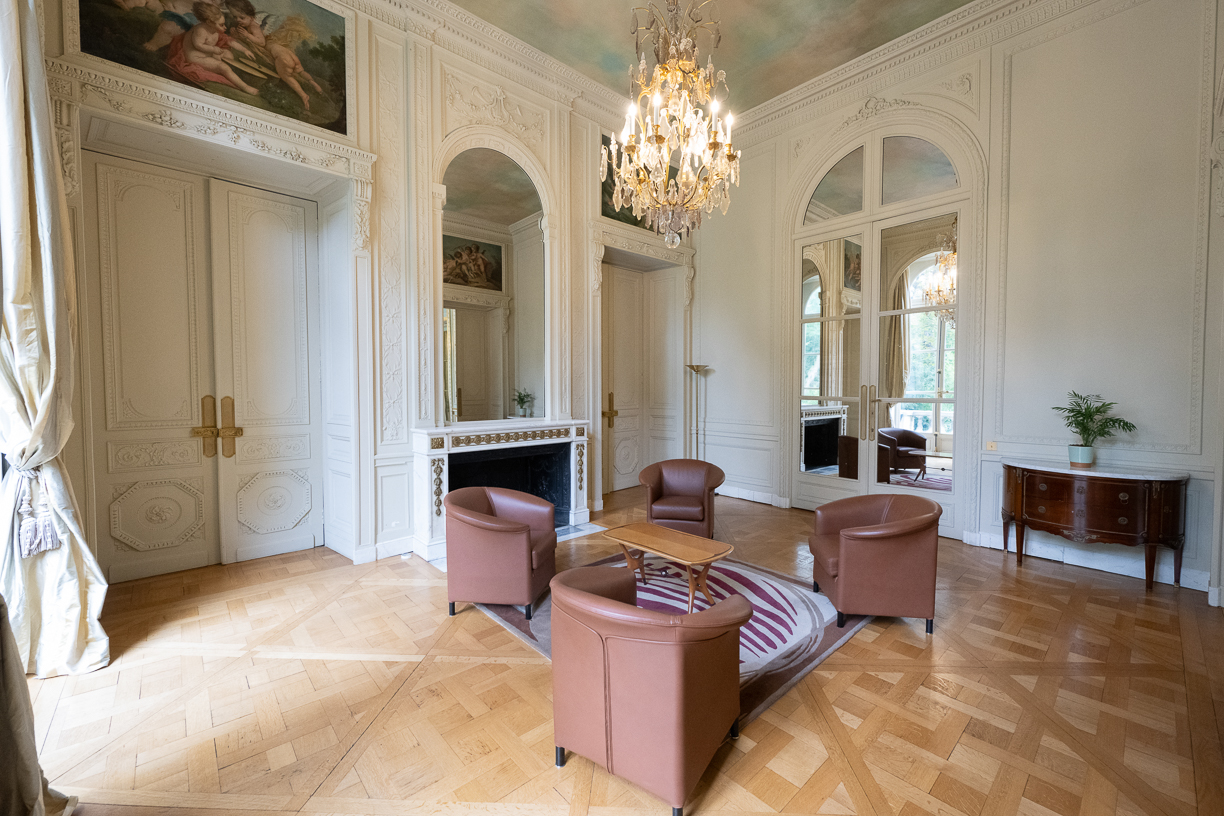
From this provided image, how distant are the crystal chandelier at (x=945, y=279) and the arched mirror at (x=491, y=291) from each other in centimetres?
405

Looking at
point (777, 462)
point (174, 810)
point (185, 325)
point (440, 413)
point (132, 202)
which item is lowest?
point (174, 810)

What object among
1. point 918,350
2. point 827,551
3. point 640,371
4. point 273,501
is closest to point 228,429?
point 273,501

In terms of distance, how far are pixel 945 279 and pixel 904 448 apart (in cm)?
176

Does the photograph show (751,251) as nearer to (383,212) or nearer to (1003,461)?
(1003,461)

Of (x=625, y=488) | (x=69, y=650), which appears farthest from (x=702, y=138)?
(x=625, y=488)

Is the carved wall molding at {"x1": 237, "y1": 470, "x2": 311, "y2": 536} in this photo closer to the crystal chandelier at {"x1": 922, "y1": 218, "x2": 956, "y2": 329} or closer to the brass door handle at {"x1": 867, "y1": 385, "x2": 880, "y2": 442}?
the brass door handle at {"x1": 867, "y1": 385, "x2": 880, "y2": 442}

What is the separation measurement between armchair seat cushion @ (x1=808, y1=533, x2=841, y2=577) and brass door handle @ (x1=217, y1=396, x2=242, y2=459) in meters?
4.77

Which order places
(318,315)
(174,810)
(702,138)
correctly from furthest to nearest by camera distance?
(318,315)
(702,138)
(174,810)

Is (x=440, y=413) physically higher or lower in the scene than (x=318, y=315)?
lower

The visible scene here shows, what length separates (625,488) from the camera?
7.61m

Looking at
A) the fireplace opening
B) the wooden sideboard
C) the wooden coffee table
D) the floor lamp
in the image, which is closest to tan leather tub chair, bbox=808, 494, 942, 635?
the wooden coffee table

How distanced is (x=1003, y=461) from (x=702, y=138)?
12.8 feet

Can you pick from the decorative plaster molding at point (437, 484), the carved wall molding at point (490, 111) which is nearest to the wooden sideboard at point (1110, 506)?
the decorative plaster molding at point (437, 484)

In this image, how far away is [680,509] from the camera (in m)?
4.53
